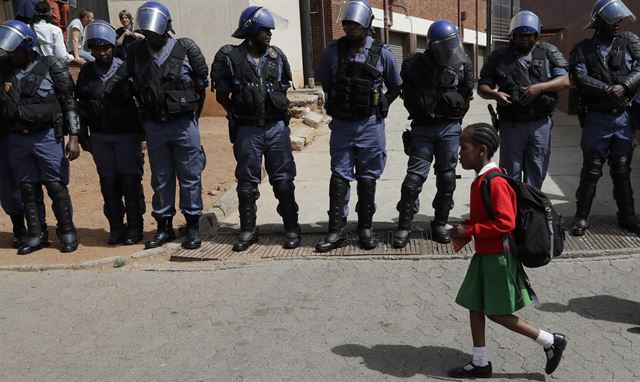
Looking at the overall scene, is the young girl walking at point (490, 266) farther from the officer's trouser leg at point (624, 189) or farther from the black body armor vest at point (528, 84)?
the officer's trouser leg at point (624, 189)

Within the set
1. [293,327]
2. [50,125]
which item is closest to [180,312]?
[293,327]

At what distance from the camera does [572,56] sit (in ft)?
18.7

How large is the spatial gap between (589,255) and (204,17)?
975 centimetres

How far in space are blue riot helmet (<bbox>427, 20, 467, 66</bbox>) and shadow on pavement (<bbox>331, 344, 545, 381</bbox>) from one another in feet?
8.48

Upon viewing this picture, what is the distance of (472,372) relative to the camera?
132 inches

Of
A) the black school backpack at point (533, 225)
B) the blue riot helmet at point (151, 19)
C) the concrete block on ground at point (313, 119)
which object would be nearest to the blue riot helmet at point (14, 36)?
the blue riot helmet at point (151, 19)

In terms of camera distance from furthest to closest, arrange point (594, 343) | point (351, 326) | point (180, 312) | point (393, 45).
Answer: point (393, 45) < point (180, 312) < point (351, 326) < point (594, 343)

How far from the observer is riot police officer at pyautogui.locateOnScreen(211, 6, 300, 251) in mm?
5418

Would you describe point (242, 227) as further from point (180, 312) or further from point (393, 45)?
point (393, 45)

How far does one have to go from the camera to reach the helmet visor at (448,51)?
17.3ft

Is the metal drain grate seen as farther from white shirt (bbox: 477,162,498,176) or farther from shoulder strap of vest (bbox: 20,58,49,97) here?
white shirt (bbox: 477,162,498,176)

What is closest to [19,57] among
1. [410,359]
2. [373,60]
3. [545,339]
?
[373,60]

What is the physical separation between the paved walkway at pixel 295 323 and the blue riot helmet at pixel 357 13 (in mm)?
1977

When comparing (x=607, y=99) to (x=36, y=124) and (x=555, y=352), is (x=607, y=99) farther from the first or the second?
(x=36, y=124)
